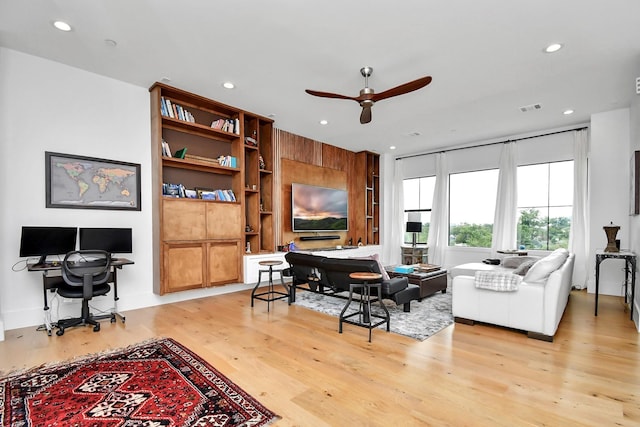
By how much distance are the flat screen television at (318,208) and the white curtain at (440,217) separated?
2.14 m

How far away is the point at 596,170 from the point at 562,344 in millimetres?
3807

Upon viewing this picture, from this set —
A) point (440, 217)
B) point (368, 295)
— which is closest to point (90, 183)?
point (368, 295)

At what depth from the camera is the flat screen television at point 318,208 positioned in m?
6.87

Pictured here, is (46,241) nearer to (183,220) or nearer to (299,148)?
(183,220)

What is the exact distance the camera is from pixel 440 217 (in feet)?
25.7

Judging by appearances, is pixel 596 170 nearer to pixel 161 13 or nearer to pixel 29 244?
pixel 161 13

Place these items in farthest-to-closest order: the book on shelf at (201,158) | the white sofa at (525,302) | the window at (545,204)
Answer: the window at (545,204) < the book on shelf at (201,158) < the white sofa at (525,302)

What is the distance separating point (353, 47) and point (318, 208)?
422 centimetres

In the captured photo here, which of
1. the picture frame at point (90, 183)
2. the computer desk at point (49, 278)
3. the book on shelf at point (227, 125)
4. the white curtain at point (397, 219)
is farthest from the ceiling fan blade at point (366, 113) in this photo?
the white curtain at point (397, 219)

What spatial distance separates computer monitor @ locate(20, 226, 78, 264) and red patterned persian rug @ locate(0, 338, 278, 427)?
5.06 feet

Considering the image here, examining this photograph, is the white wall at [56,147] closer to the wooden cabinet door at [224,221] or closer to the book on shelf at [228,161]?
the wooden cabinet door at [224,221]

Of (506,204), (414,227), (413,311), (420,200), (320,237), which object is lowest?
(413,311)

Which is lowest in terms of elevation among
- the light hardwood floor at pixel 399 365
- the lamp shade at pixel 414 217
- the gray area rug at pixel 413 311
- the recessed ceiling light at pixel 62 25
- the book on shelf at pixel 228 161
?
the gray area rug at pixel 413 311

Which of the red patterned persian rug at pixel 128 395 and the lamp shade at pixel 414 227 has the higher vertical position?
the lamp shade at pixel 414 227
